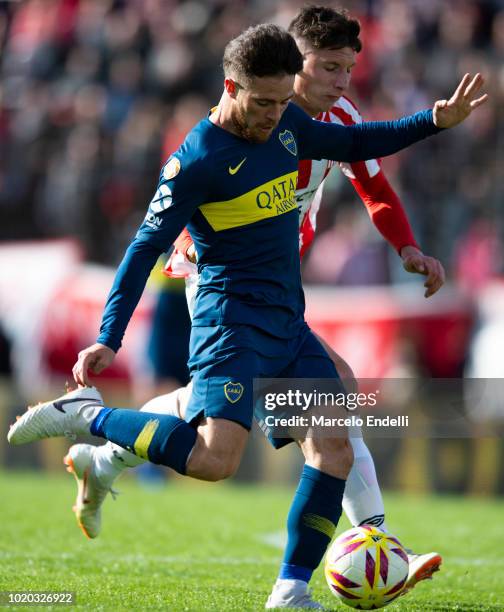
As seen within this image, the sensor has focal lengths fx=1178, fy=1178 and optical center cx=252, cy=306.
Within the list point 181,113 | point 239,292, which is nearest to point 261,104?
point 239,292

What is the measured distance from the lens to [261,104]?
16.8 ft

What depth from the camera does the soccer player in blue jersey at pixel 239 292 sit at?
16.8 ft

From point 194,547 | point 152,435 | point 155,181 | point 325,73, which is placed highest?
point 155,181

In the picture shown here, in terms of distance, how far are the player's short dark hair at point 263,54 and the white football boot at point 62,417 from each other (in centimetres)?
162

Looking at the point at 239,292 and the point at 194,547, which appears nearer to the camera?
the point at 239,292

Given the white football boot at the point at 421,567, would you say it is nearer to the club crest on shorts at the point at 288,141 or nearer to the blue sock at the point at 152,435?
the blue sock at the point at 152,435

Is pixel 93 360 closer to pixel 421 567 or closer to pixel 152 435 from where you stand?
pixel 152 435

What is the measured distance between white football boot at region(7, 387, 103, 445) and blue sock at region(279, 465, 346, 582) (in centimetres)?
103

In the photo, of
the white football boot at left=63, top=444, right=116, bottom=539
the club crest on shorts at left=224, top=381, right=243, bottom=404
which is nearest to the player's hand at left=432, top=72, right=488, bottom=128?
the club crest on shorts at left=224, top=381, right=243, bottom=404

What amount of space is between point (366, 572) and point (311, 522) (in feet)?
1.08

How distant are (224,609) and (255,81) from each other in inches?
89.5

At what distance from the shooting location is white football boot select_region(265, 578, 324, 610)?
5159 mm

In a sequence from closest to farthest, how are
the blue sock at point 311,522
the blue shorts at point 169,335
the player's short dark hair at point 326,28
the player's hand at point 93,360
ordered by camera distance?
the player's hand at point 93,360 < the blue sock at point 311,522 < the player's short dark hair at point 326,28 < the blue shorts at point 169,335

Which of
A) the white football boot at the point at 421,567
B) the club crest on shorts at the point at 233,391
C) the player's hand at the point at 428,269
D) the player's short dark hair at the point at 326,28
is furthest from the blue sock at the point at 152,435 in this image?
the player's short dark hair at the point at 326,28
